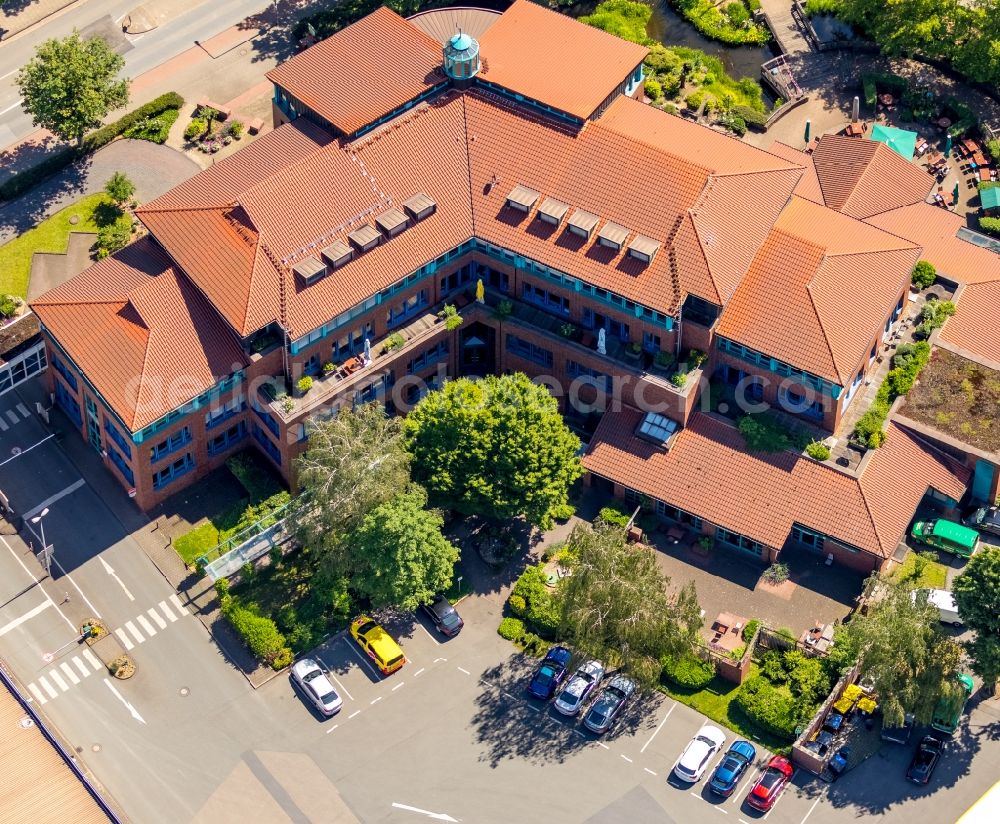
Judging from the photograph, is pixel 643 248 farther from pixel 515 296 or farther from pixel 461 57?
pixel 461 57

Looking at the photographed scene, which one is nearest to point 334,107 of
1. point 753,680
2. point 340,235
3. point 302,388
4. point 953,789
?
point 340,235

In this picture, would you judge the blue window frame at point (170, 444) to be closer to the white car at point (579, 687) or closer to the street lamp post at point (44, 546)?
the street lamp post at point (44, 546)

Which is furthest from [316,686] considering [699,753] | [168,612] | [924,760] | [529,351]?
[924,760]

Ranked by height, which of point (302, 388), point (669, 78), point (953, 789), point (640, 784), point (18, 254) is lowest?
point (953, 789)

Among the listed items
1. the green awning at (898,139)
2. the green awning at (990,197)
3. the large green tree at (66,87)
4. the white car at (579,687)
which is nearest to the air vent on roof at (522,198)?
Result: the white car at (579,687)

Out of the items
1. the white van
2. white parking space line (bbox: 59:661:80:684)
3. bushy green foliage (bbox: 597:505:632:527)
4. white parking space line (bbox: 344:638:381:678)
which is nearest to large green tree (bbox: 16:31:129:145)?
white parking space line (bbox: 59:661:80:684)

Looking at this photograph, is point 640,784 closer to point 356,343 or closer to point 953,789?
point 953,789

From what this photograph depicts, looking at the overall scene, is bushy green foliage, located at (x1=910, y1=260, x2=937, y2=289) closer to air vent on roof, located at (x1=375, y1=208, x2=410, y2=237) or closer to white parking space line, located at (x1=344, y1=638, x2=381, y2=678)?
air vent on roof, located at (x1=375, y1=208, x2=410, y2=237)
